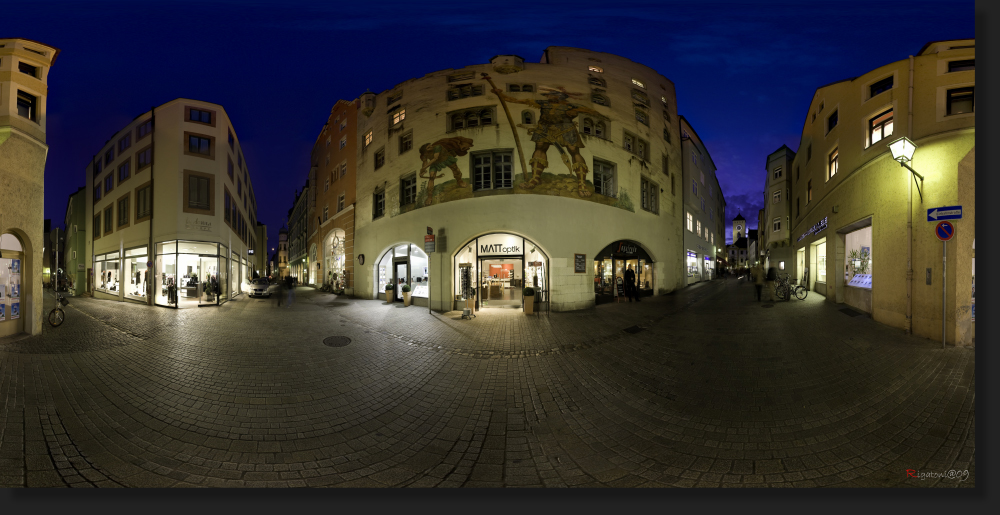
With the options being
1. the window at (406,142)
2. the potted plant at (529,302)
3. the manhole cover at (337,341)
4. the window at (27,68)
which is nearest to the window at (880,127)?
the potted plant at (529,302)

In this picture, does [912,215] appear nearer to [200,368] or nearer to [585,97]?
[585,97]

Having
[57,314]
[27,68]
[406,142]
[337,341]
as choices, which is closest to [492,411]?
[337,341]

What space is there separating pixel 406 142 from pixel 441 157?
1.41 meters

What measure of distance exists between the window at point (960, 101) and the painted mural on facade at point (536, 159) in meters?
7.01

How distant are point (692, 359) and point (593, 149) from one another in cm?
780

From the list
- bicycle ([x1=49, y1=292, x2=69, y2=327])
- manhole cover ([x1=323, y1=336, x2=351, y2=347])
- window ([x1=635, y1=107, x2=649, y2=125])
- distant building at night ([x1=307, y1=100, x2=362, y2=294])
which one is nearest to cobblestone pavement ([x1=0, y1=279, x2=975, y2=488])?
manhole cover ([x1=323, y1=336, x2=351, y2=347])

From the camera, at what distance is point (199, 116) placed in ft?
34.4

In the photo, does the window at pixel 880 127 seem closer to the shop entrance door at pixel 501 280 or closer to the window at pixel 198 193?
the shop entrance door at pixel 501 280

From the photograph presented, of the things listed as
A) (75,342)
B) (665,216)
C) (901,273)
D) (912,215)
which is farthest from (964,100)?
(75,342)

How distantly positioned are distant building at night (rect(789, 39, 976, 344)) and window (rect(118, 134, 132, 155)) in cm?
1830

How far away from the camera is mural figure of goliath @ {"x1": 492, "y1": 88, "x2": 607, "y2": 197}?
8.91 m

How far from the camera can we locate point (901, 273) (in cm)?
701

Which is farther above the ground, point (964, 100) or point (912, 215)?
point (964, 100)

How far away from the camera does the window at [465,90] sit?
869 cm
